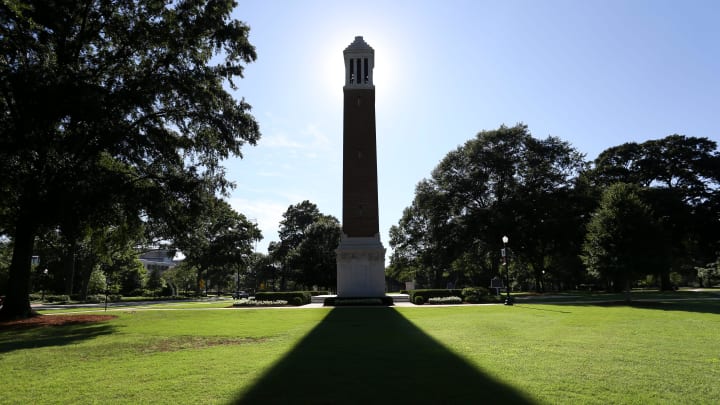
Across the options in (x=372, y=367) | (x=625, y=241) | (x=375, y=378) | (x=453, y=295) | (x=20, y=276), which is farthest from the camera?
(x=453, y=295)

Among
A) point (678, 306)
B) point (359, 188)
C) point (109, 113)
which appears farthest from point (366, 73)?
point (678, 306)

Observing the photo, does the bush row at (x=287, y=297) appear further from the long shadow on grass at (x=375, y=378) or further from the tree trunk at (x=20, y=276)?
the long shadow on grass at (x=375, y=378)

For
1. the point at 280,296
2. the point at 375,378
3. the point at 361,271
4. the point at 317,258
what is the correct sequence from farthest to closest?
the point at 317,258 → the point at 280,296 → the point at 361,271 → the point at 375,378

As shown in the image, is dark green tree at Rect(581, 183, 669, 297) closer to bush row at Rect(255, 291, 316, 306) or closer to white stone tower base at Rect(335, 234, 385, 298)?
white stone tower base at Rect(335, 234, 385, 298)

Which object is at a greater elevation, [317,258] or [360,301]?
[317,258]

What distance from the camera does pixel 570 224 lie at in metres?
43.7

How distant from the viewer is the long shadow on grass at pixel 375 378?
611 centimetres

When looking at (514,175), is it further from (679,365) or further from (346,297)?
(679,365)

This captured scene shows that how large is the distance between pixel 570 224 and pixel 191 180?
37.0 metres

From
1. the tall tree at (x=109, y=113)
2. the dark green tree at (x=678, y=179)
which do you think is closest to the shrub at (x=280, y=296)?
the tall tree at (x=109, y=113)

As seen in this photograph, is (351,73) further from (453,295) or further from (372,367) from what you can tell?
(372,367)

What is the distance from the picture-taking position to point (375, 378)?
23.8ft

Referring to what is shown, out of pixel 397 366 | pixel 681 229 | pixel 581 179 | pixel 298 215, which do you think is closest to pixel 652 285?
pixel 681 229

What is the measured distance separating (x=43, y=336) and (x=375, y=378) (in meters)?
13.4
